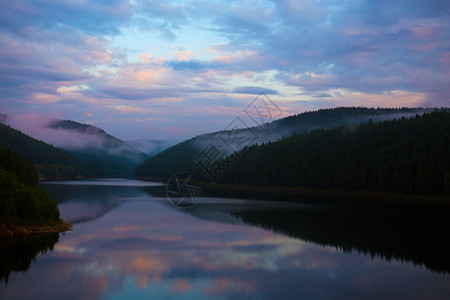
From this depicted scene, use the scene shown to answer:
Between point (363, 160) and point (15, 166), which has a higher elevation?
point (363, 160)

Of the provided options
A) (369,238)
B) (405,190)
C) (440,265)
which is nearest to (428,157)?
(405,190)

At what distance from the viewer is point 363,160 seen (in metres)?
108

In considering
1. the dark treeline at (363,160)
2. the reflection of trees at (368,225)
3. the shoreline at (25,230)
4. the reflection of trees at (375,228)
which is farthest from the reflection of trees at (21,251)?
the dark treeline at (363,160)

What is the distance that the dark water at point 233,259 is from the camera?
1026 inches

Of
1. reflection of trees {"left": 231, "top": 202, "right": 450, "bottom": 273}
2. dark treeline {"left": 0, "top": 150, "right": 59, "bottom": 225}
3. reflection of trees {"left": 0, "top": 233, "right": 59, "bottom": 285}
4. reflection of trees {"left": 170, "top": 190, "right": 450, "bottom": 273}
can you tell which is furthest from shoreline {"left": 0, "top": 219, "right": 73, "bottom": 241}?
reflection of trees {"left": 231, "top": 202, "right": 450, "bottom": 273}

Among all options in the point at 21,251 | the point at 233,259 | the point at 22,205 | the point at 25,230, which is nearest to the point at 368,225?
the point at 233,259

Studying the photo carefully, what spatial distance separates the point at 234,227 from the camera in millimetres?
50812

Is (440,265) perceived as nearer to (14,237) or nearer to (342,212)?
(342,212)

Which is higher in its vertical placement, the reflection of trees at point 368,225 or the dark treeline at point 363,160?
the dark treeline at point 363,160

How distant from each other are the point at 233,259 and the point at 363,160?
8187 cm

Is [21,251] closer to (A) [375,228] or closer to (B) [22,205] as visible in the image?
(B) [22,205]

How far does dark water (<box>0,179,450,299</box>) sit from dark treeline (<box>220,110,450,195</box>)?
31332mm

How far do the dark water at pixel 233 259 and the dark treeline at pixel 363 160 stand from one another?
31332mm

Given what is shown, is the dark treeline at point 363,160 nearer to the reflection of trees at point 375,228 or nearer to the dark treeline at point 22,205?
the reflection of trees at point 375,228
